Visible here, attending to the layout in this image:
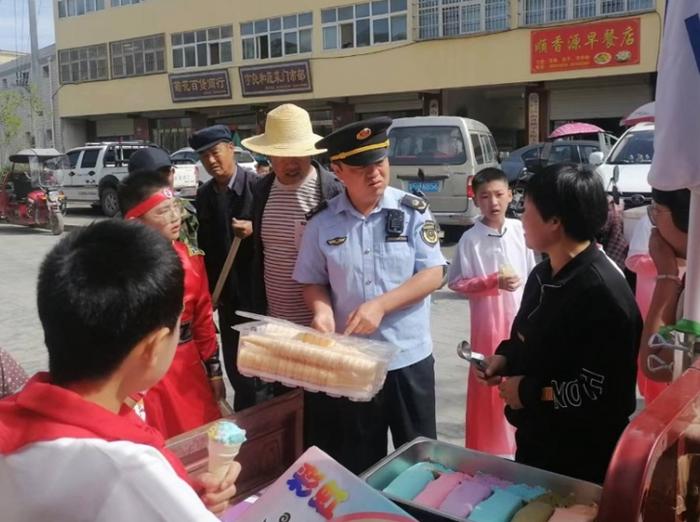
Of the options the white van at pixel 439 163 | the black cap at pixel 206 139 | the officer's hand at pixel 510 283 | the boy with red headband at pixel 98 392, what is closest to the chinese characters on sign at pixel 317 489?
the boy with red headband at pixel 98 392

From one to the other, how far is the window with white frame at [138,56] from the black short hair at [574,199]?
27.2 metres

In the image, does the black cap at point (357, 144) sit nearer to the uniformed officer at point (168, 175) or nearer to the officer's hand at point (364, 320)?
the officer's hand at point (364, 320)

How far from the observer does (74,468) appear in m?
1.06

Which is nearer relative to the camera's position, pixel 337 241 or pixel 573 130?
pixel 337 241

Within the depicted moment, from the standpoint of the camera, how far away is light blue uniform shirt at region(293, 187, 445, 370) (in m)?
2.52

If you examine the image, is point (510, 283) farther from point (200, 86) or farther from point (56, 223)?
point (200, 86)

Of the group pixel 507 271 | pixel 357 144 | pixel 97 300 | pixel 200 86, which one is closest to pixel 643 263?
pixel 507 271

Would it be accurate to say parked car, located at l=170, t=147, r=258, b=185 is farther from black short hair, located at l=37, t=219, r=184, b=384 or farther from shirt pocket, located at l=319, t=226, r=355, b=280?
black short hair, located at l=37, t=219, r=184, b=384

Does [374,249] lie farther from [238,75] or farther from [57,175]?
[238,75]

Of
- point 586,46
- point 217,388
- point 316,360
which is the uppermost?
point 586,46

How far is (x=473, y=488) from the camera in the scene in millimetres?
1629

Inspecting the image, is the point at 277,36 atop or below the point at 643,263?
atop

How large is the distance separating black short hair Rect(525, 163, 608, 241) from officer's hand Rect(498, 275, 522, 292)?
1.44 m

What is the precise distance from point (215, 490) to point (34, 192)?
15191 mm
